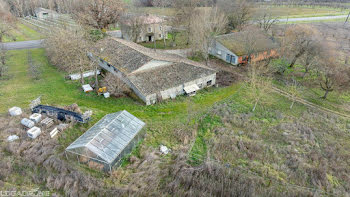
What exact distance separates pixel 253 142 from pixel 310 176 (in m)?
5.61

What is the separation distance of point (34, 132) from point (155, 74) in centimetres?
1674

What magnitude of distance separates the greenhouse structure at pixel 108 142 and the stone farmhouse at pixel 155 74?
290 inches

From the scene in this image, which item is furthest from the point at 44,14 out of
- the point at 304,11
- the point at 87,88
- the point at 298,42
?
the point at 304,11

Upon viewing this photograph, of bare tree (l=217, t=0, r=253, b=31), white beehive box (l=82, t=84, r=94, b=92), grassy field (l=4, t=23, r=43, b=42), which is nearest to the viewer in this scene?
white beehive box (l=82, t=84, r=94, b=92)

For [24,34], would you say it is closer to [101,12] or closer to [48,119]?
[101,12]

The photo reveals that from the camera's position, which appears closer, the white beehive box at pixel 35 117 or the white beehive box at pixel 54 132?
the white beehive box at pixel 54 132

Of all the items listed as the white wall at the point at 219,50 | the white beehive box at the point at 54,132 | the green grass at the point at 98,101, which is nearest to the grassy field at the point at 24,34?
the green grass at the point at 98,101

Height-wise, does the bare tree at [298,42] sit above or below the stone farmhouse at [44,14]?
below

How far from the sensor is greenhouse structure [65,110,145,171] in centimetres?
1741

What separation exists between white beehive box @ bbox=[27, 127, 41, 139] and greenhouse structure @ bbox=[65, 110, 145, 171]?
16.0ft

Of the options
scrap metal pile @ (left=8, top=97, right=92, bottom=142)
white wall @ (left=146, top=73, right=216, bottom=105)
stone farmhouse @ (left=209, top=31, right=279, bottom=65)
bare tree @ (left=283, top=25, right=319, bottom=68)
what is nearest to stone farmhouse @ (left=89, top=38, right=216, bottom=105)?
white wall @ (left=146, top=73, right=216, bottom=105)

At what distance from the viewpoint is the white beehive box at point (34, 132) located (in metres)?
20.2

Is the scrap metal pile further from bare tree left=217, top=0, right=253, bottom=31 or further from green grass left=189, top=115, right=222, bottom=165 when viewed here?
bare tree left=217, top=0, right=253, bottom=31

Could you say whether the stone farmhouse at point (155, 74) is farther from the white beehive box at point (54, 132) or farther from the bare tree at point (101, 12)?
the bare tree at point (101, 12)
